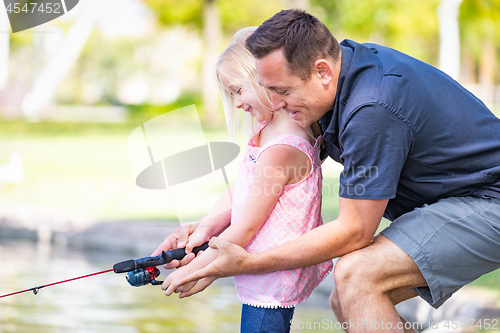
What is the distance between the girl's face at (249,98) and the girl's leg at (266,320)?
2.26 ft

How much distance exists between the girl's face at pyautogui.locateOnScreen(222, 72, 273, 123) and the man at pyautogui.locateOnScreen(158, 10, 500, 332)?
12 cm

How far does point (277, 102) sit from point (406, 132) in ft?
1.44

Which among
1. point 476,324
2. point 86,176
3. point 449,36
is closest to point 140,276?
point 476,324

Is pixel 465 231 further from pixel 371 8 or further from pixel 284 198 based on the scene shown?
pixel 371 8

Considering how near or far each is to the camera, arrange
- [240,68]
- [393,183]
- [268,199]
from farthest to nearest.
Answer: [240,68] < [268,199] < [393,183]

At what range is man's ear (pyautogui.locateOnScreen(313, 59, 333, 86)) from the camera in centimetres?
183

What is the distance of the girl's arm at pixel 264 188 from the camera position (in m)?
1.94

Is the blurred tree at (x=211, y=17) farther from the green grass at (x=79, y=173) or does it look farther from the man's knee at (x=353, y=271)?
the man's knee at (x=353, y=271)

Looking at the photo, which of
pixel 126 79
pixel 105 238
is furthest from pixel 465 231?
pixel 126 79

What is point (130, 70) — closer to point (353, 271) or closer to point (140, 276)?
point (140, 276)

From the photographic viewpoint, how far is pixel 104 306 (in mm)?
3812

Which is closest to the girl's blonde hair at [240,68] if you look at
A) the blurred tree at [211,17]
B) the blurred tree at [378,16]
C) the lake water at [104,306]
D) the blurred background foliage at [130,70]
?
the lake water at [104,306]

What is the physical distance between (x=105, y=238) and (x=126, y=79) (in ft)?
106

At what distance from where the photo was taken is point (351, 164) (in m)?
1.75
